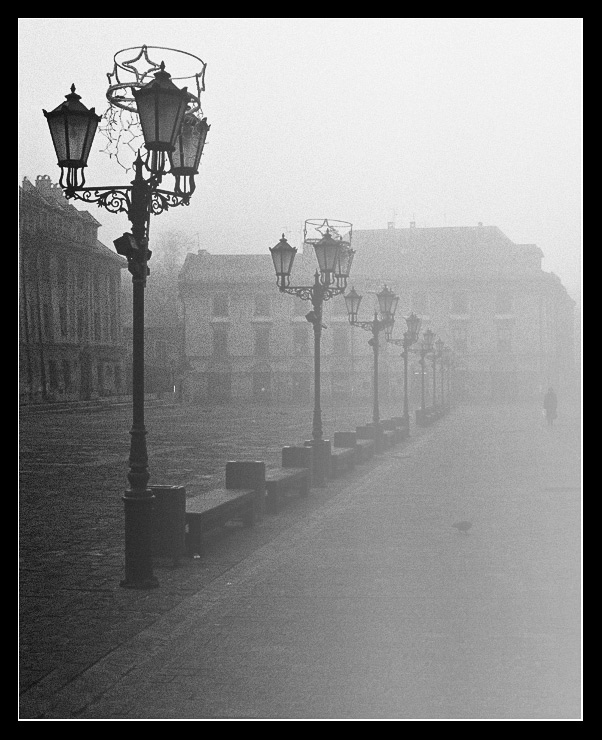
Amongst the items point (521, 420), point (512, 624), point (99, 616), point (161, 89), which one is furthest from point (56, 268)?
point (521, 420)

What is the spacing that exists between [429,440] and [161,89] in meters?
20.9

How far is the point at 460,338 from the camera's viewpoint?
6650 cm

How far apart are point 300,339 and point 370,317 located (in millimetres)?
5828

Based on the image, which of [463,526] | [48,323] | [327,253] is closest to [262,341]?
[327,253]

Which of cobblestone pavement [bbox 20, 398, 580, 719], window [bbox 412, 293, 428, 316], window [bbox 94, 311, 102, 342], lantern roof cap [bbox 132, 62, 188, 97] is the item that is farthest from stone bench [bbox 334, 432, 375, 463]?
window [bbox 412, 293, 428, 316]

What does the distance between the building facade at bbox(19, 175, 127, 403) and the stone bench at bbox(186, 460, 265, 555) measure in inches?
71.2

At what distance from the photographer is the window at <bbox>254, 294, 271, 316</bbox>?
69.1 meters

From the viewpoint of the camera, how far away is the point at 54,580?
26.6ft

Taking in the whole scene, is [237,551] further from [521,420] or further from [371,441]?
[521,420]

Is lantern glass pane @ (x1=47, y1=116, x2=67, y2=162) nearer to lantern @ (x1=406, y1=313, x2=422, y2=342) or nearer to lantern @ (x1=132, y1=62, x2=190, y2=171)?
lantern @ (x1=132, y1=62, x2=190, y2=171)

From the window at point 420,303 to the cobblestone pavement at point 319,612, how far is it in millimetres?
49794

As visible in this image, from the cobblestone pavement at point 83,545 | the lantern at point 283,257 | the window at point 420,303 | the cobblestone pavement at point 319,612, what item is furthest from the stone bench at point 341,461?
the window at point 420,303

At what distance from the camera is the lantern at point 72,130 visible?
7711 millimetres
